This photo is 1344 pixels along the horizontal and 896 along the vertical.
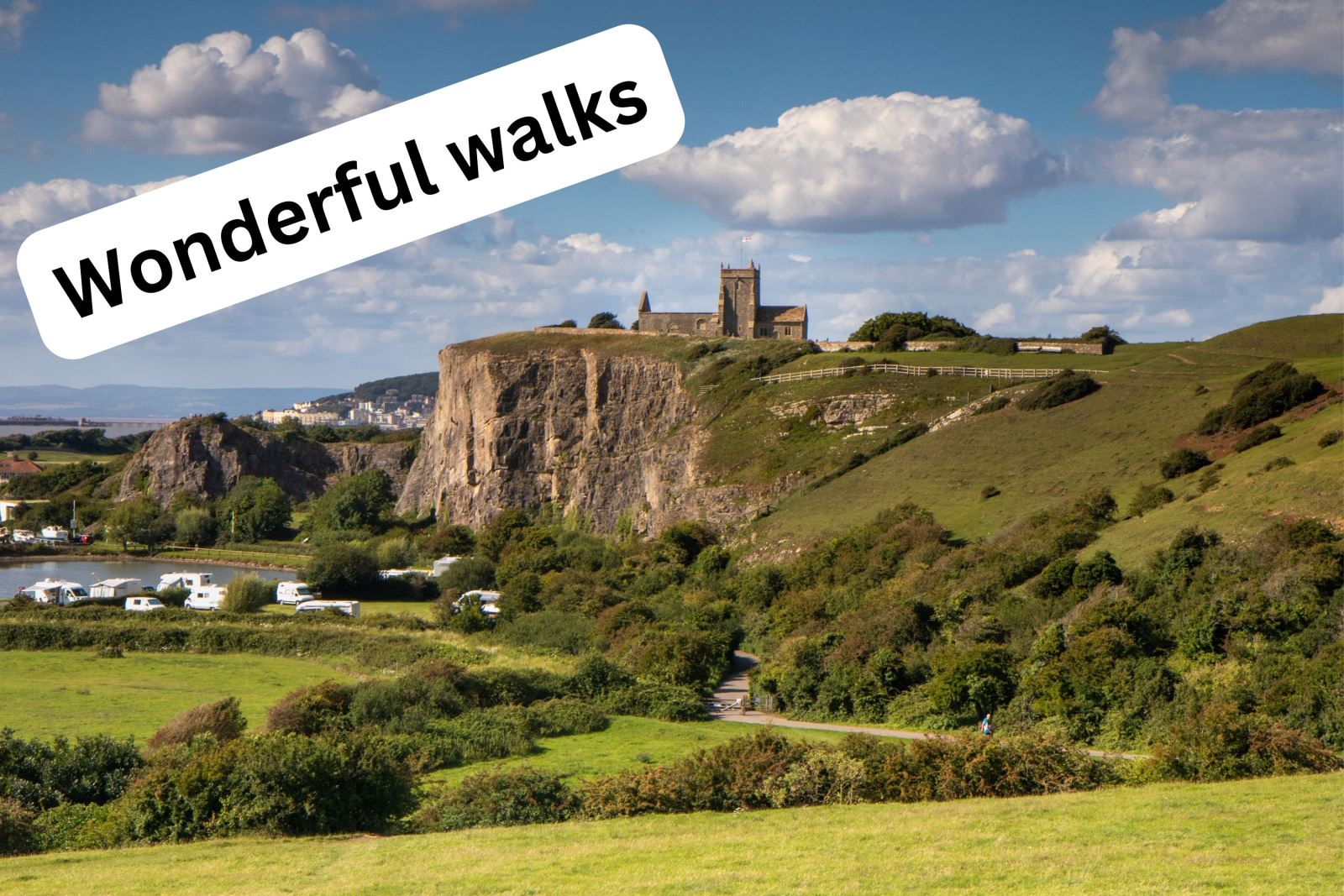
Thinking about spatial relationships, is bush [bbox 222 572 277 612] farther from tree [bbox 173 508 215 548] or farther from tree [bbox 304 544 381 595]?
tree [bbox 173 508 215 548]

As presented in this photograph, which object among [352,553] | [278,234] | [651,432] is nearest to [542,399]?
[651,432]

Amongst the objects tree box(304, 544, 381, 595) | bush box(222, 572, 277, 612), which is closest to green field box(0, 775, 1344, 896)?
bush box(222, 572, 277, 612)

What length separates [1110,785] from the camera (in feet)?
68.5

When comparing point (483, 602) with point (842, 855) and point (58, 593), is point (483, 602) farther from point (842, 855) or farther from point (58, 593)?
point (842, 855)

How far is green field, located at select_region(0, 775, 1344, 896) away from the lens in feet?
45.7

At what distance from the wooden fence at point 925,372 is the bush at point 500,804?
49685 mm

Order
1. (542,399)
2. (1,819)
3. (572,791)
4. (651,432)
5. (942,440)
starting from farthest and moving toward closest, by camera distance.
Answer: (542,399) < (651,432) < (942,440) < (572,791) < (1,819)

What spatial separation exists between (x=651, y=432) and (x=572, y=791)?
186ft

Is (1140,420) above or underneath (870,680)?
above

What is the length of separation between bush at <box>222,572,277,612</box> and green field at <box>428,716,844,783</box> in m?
26.9

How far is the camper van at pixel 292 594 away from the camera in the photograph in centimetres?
5791

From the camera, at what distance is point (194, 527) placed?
88.5 meters

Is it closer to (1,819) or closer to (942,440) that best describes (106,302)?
(1,819)

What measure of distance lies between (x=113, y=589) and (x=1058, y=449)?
43275 millimetres
